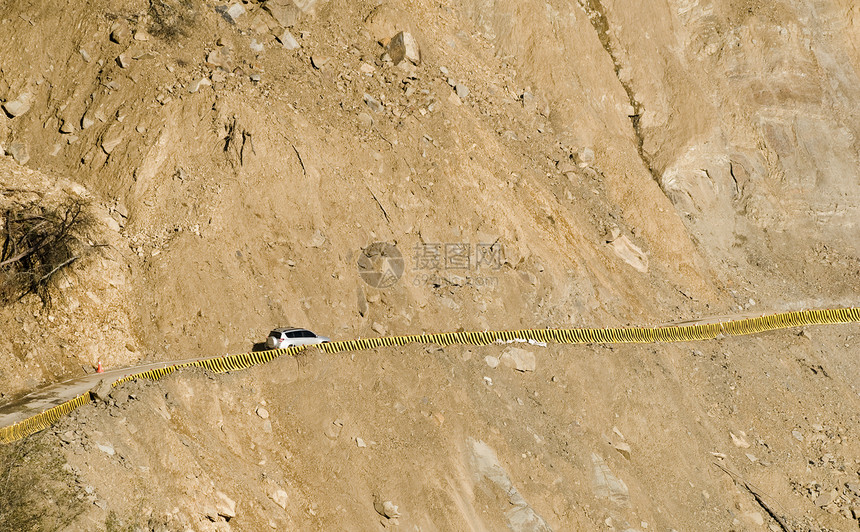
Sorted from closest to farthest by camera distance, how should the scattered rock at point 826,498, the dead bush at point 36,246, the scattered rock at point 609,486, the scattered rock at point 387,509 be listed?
1. the scattered rock at point 387,509
2. the dead bush at point 36,246
3. the scattered rock at point 609,486
4. the scattered rock at point 826,498

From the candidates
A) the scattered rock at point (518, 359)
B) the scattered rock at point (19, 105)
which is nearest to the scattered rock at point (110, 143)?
the scattered rock at point (19, 105)

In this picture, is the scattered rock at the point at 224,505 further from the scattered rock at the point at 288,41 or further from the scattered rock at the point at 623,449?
the scattered rock at the point at 288,41

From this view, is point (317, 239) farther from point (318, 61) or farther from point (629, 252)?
point (629, 252)

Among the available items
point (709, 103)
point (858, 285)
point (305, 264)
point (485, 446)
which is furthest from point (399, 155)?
point (858, 285)

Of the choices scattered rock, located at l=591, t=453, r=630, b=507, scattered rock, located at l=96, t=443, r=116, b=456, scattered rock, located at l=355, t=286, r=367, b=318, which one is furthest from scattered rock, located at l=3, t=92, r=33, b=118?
scattered rock, located at l=591, t=453, r=630, b=507

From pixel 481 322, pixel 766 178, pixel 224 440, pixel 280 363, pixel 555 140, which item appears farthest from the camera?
pixel 766 178

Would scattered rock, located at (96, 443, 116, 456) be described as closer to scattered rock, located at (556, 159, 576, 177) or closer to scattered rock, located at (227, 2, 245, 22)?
scattered rock, located at (227, 2, 245, 22)

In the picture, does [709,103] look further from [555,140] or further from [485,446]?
[485,446]
